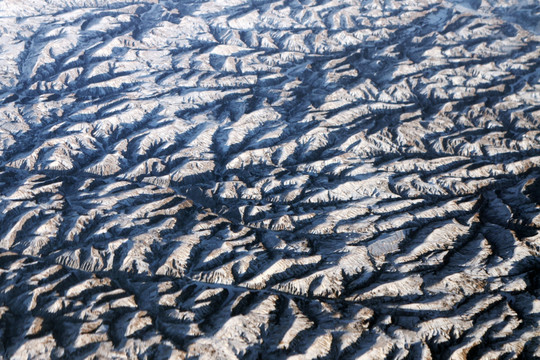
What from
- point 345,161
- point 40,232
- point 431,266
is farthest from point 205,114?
point 431,266

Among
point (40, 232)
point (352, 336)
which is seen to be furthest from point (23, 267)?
point (352, 336)

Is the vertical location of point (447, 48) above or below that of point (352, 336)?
above

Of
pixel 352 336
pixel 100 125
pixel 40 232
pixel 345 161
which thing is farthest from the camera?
pixel 100 125

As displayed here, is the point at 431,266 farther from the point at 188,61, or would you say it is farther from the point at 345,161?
the point at 188,61

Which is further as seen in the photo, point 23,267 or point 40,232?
point 40,232

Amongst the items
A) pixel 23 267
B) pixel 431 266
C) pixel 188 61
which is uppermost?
pixel 188 61

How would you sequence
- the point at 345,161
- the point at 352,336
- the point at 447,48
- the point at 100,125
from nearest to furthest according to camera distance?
the point at 352,336, the point at 345,161, the point at 100,125, the point at 447,48
